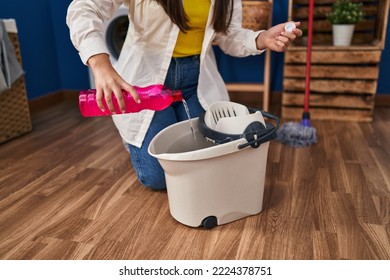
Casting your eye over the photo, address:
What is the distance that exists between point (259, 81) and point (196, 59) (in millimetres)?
1226

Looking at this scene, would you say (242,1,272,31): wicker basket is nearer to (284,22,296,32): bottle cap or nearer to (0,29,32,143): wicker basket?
(284,22,296,32): bottle cap

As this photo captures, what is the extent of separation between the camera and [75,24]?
840mm

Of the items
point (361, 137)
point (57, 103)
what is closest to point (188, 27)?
point (361, 137)

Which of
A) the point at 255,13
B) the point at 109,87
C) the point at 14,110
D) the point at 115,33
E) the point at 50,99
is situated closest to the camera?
the point at 109,87

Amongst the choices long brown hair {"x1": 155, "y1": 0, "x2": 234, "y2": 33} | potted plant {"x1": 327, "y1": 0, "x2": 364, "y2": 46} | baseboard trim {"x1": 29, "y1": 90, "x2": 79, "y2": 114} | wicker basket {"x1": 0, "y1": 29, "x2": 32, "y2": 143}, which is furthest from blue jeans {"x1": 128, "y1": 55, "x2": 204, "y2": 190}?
baseboard trim {"x1": 29, "y1": 90, "x2": 79, "y2": 114}

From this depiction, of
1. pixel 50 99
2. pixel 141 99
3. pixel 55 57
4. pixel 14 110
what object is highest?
pixel 141 99

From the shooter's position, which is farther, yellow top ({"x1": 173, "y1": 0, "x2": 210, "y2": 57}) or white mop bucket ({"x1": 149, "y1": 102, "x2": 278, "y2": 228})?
yellow top ({"x1": 173, "y1": 0, "x2": 210, "y2": 57})

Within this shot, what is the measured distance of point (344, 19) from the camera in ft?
6.19

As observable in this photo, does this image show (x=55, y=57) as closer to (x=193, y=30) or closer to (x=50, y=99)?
(x=50, y=99)

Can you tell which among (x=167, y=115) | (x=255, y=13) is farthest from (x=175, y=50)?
(x=255, y=13)

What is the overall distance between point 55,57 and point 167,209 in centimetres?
180

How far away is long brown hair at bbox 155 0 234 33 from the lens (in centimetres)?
102

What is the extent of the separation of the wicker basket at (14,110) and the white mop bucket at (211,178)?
102 cm

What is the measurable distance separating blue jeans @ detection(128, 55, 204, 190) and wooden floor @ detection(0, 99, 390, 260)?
0.06 meters
